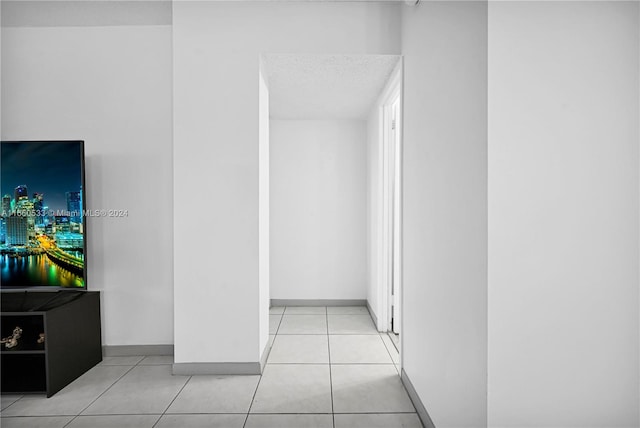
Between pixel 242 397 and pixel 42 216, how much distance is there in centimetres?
212

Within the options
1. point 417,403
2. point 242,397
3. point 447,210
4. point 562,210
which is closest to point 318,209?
point 242,397

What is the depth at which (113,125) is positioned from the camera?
11.1 ft

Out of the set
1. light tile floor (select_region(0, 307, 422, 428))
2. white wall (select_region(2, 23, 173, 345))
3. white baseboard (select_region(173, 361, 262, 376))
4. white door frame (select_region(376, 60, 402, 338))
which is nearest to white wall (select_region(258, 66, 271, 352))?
white baseboard (select_region(173, 361, 262, 376))

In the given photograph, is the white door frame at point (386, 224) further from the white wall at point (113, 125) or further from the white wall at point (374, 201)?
the white wall at point (113, 125)

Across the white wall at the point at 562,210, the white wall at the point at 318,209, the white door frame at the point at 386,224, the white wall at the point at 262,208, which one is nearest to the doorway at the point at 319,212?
the white wall at the point at 318,209

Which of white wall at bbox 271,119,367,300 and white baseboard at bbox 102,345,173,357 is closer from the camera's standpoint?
white baseboard at bbox 102,345,173,357

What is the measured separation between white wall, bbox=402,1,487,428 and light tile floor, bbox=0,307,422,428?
340mm

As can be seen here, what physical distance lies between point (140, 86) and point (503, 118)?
2.99 metres

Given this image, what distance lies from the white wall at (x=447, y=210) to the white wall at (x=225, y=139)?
0.67m

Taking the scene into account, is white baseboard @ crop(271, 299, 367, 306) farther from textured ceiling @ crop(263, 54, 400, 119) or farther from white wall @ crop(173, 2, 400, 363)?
textured ceiling @ crop(263, 54, 400, 119)

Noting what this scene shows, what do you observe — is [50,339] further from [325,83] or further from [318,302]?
[318,302]

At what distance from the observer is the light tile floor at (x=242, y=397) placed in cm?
236

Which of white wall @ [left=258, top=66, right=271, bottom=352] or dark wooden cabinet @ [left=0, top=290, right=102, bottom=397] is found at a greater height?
white wall @ [left=258, top=66, right=271, bottom=352]

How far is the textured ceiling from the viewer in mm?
3113
